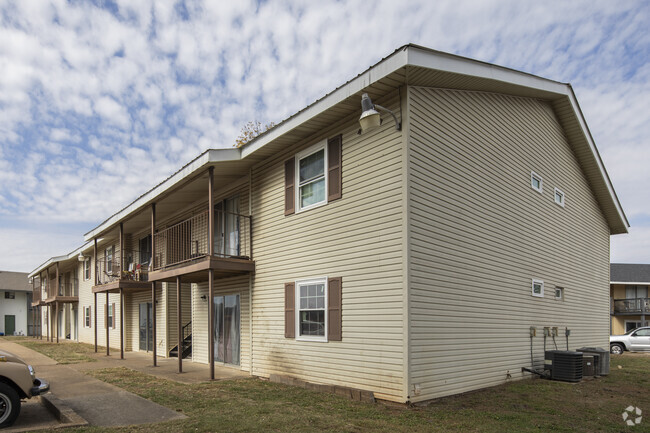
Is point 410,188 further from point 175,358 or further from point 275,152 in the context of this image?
point 175,358

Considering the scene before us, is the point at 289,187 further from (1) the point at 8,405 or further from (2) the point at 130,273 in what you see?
(2) the point at 130,273

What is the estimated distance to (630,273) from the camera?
3622 cm

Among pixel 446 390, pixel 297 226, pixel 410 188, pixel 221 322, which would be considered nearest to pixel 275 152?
pixel 297 226

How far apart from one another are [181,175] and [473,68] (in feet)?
26.0

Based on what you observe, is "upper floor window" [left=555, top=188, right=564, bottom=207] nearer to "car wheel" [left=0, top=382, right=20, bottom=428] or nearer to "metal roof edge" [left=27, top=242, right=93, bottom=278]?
"car wheel" [left=0, top=382, right=20, bottom=428]

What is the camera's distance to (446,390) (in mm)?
9344

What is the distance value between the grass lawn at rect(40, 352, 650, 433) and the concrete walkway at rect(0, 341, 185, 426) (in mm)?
334

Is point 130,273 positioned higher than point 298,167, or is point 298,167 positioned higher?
point 298,167

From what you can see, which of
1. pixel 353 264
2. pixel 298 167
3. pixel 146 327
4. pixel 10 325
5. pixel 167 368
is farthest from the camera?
pixel 10 325

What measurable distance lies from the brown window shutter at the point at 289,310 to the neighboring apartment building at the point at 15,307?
49.0 meters

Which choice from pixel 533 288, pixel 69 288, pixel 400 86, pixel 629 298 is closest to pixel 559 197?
pixel 533 288

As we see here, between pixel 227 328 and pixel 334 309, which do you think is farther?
pixel 227 328

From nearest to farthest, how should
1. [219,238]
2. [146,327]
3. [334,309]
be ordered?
[334,309]
[219,238]
[146,327]

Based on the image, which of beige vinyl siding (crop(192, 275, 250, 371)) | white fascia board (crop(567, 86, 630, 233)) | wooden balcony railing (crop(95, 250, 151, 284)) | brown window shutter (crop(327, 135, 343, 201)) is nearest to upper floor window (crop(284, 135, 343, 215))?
brown window shutter (crop(327, 135, 343, 201))
